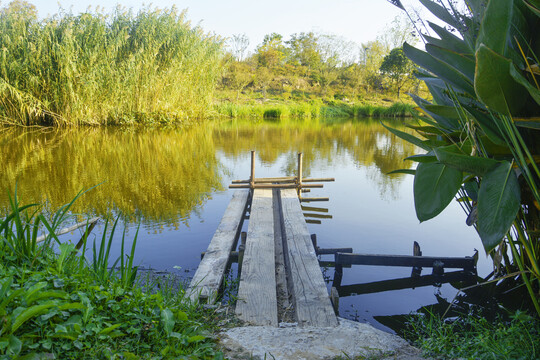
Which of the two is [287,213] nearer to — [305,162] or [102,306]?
[102,306]

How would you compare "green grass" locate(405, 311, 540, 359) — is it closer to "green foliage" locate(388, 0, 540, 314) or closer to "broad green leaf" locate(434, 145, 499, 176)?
"green foliage" locate(388, 0, 540, 314)

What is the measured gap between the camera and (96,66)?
40.3 ft

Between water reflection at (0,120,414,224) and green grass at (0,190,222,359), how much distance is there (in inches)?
50.7

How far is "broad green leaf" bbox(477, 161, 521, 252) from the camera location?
1.61 metres

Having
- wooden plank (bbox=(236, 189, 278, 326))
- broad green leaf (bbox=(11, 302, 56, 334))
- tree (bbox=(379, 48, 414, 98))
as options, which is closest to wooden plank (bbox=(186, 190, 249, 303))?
wooden plank (bbox=(236, 189, 278, 326))

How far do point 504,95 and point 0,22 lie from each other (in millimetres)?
14785

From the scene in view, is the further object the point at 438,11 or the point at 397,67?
the point at 397,67

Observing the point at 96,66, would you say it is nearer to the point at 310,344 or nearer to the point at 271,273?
the point at 271,273

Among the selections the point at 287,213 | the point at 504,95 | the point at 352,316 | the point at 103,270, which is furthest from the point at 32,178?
the point at 504,95

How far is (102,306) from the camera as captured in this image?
1.95 m

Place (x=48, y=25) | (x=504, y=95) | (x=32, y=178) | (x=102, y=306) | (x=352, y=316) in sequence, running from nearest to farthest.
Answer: (x=504, y=95) < (x=102, y=306) < (x=352, y=316) < (x=32, y=178) < (x=48, y=25)

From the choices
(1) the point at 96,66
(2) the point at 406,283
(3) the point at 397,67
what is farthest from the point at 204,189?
(3) the point at 397,67

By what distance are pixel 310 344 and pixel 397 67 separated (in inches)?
1295

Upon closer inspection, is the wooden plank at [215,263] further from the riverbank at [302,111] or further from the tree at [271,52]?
the tree at [271,52]
